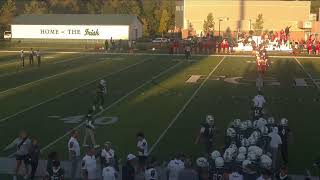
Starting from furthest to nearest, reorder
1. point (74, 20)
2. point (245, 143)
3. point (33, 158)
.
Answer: point (74, 20)
point (33, 158)
point (245, 143)

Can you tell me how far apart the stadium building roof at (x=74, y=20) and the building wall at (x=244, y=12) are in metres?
25.8

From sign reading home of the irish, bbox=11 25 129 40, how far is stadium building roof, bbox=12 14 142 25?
0.59 m

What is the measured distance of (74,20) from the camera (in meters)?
73.9

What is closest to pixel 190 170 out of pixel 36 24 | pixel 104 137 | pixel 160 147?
pixel 160 147

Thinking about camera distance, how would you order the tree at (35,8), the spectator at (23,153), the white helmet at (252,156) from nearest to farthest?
1. the white helmet at (252,156)
2. the spectator at (23,153)
3. the tree at (35,8)

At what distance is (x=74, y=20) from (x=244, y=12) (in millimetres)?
34936

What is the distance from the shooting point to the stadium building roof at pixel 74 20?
72.6 meters

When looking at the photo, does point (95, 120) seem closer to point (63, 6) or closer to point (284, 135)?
point (284, 135)

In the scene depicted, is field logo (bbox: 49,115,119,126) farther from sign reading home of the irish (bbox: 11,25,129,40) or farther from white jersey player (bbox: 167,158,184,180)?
sign reading home of the irish (bbox: 11,25,129,40)

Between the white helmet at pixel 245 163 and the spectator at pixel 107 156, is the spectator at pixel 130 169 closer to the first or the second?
the spectator at pixel 107 156

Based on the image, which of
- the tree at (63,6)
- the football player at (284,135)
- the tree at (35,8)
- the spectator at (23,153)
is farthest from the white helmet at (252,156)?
the tree at (63,6)

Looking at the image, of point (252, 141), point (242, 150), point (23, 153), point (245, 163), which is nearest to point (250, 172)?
point (245, 163)

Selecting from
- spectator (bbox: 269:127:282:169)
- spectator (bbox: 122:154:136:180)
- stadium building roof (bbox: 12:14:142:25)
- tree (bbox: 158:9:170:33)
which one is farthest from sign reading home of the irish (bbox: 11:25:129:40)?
spectator (bbox: 122:154:136:180)

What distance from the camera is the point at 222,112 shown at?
2094 centimetres
